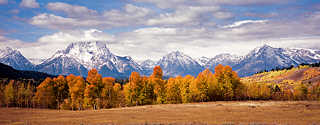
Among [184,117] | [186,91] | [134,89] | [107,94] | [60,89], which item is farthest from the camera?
[186,91]

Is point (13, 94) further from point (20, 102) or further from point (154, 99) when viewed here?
point (154, 99)

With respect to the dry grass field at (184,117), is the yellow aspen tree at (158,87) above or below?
above

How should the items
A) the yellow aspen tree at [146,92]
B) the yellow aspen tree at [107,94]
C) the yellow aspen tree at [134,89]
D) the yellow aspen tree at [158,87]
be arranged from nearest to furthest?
the yellow aspen tree at [134,89] < the yellow aspen tree at [146,92] < the yellow aspen tree at [107,94] < the yellow aspen tree at [158,87]

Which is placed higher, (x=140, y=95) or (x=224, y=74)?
(x=224, y=74)

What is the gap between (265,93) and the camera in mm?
148000

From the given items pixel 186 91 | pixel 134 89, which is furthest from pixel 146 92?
pixel 186 91

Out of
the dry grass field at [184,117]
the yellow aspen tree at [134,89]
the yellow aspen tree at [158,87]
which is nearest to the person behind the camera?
the dry grass field at [184,117]

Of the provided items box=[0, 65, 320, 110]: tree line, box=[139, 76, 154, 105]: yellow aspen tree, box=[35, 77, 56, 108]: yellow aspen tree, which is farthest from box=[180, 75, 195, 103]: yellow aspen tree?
box=[35, 77, 56, 108]: yellow aspen tree

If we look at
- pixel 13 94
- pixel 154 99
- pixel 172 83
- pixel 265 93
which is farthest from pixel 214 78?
pixel 13 94

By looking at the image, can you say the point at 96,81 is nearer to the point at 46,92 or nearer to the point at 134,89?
the point at 134,89

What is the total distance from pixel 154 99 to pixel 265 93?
7903 centimetres

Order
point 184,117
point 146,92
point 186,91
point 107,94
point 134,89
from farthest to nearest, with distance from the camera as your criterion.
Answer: point 186,91
point 107,94
point 146,92
point 134,89
point 184,117

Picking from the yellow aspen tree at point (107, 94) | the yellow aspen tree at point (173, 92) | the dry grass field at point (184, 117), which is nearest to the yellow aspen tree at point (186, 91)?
the yellow aspen tree at point (173, 92)

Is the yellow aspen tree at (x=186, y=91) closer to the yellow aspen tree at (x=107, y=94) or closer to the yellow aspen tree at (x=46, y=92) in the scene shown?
the yellow aspen tree at (x=107, y=94)
